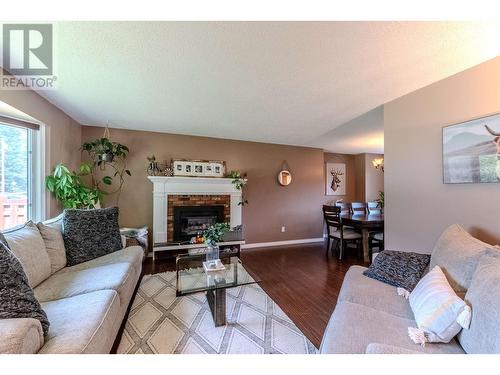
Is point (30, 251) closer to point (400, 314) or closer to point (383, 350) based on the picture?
point (383, 350)

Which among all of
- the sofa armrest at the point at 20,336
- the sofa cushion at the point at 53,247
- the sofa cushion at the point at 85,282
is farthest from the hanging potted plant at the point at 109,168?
the sofa armrest at the point at 20,336

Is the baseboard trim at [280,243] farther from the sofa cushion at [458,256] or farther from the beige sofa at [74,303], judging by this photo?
the sofa cushion at [458,256]

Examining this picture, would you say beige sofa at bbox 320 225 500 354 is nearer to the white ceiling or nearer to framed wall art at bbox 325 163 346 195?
the white ceiling

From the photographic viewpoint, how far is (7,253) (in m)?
1.04

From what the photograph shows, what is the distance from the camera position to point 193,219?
3916 mm

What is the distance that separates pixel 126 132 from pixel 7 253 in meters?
3.08

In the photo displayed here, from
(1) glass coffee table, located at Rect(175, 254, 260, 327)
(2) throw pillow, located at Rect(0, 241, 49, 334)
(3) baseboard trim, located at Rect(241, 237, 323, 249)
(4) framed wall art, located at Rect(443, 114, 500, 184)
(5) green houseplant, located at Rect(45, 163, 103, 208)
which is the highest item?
(4) framed wall art, located at Rect(443, 114, 500, 184)

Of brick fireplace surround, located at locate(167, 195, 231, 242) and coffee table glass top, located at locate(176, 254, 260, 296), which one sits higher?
brick fireplace surround, located at locate(167, 195, 231, 242)

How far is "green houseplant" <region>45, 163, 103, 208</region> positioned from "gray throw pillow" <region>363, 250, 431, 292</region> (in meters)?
3.41

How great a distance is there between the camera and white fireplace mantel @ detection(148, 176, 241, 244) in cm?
365

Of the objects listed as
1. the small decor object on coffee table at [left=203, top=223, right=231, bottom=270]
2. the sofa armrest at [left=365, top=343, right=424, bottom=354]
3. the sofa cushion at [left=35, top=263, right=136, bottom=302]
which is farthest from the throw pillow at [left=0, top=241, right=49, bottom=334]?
the sofa armrest at [left=365, top=343, right=424, bottom=354]

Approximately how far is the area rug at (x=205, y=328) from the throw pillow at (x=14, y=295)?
2.50ft
